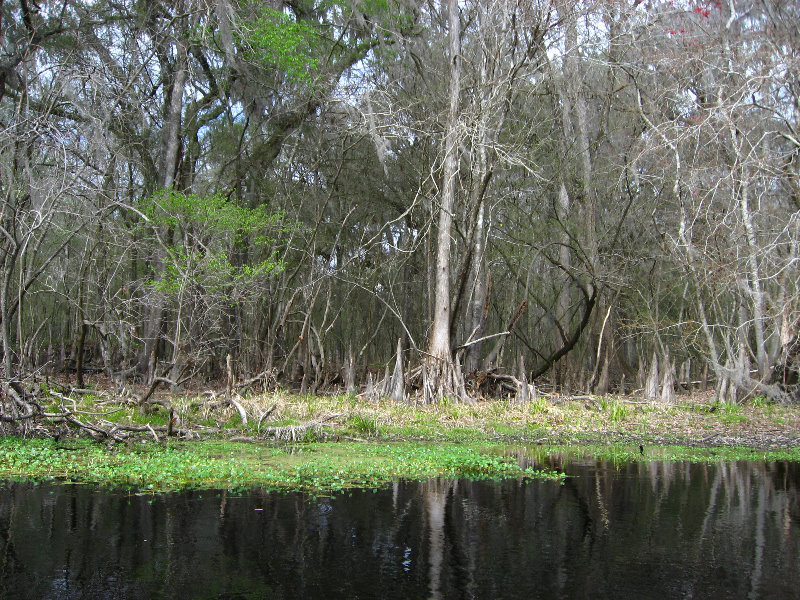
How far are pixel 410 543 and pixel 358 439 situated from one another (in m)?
5.99

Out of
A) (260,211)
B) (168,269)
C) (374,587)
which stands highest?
(260,211)

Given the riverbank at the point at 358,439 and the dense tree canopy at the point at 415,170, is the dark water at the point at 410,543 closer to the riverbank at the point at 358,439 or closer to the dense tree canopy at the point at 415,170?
the riverbank at the point at 358,439

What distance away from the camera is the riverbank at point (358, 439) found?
7.41m

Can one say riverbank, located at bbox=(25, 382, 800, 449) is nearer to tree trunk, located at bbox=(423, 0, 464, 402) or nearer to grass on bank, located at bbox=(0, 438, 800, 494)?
grass on bank, located at bbox=(0, 438, 800, 494)

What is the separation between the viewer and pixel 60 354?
23.1 meters

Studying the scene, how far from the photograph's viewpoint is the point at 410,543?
4.81 m

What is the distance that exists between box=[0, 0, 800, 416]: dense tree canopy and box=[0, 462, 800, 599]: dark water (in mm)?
6723

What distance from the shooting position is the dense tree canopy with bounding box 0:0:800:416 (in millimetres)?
14719

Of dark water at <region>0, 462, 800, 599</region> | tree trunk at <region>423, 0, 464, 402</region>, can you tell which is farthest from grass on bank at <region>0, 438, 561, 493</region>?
tree trunk at <region>423, 0, 464, 402</region>

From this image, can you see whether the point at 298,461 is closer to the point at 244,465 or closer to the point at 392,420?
the point at 244,465

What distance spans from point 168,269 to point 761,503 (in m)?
13.4

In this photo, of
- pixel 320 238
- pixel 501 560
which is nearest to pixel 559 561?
pixel 501 560

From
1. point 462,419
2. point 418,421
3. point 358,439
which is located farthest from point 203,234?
point 358,439

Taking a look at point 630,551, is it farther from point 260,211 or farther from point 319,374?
point 260,211
